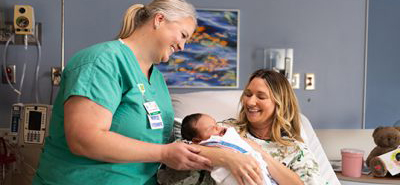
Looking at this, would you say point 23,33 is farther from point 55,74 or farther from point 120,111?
point 120,111

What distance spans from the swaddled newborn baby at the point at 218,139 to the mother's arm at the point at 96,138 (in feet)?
1.01

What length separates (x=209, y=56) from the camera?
279cm

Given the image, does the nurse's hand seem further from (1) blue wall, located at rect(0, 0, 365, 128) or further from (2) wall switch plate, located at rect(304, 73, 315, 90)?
(2) wall switch plate, located at rect(304, 73, 315, 90)

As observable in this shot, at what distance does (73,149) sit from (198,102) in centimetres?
119

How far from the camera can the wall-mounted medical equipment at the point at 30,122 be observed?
245cm

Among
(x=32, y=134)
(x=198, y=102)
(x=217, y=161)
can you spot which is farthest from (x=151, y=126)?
(x=32, y=134)

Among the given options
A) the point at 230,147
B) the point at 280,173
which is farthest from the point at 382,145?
the point at 230,147

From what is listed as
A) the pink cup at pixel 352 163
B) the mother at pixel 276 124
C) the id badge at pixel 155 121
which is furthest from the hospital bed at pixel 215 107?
the id badge at pixel 155 121

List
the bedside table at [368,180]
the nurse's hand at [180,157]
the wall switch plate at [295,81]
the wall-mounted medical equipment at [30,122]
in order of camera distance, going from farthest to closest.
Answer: the wall switch plate at [295,81], the wall-mounted medical equipment at [30,122], the bedside table at [368,180], the nurse's hand at [180,157]

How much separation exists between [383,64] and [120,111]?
2318 millimetres

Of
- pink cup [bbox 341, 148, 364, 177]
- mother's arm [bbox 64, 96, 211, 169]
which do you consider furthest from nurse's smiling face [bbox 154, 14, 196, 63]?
pink cup [bbox 341, 148, 364, 177]

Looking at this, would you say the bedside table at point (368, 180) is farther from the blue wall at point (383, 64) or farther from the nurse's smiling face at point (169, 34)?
the nurse's smiling face at point (169, 34)

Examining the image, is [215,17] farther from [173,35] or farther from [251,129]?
[173,35]

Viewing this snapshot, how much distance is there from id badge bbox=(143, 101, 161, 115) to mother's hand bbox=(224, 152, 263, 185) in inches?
11.9
